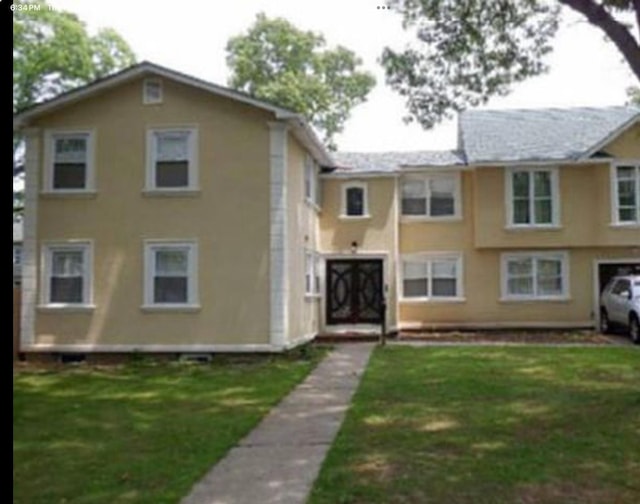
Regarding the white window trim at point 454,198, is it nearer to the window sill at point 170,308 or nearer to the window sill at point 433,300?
the window sill at point 433,300

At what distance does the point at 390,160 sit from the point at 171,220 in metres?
9.92

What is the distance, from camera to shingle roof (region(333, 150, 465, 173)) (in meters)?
24.7

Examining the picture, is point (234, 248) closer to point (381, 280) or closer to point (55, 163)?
point (55, 163)

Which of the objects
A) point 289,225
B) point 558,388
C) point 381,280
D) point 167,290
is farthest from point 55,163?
point 558,388

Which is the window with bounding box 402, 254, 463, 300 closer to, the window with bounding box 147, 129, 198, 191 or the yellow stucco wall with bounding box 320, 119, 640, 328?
the yellow stucco wall with bounding box 320, 119, 640, 328

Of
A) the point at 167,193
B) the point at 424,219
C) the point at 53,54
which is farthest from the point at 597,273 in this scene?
the point at 53,54

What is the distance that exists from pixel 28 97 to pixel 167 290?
29057 millimetres

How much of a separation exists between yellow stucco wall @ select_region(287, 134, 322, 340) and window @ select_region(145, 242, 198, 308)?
234 cm

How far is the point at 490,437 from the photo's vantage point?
29.9 feet

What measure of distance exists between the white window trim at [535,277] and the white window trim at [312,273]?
6.04 metres

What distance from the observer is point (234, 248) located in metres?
18.0

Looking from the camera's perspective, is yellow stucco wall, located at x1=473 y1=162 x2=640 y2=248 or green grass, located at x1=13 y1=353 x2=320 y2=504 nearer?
green grass, located at x1=13 y1=353 x2=320 y2=504

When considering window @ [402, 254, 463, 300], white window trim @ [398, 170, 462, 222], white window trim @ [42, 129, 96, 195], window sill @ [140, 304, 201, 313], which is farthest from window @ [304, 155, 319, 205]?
white window trim @ [42, 129, 96, 195]

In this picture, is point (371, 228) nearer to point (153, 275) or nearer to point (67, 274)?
point (153, 275)
